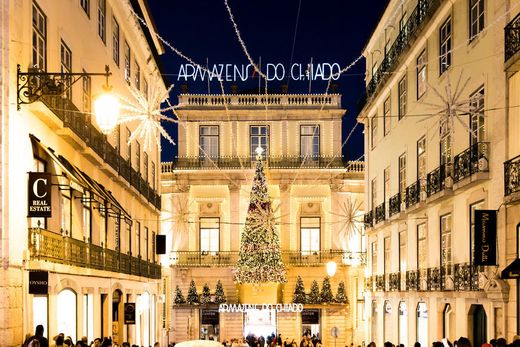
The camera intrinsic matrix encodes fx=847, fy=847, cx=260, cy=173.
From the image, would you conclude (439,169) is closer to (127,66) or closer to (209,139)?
(127,66)

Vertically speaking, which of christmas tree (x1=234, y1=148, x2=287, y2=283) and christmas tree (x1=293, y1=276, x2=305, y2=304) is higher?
christmas tree (x1=234, y1=148, x2=287, y2=283)

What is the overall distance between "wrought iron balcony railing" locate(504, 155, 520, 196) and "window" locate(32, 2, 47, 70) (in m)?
9.89

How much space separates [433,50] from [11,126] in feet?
46.2

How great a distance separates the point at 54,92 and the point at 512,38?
30.9 feet

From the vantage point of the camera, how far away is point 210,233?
4903cm

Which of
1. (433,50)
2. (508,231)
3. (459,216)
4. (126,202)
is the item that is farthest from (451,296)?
(126,202)

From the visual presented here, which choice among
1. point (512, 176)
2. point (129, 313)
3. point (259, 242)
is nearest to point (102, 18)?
point (129, 313)

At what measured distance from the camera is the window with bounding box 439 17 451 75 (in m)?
23.5

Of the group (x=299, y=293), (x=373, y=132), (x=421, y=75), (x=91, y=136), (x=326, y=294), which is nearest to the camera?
(x=91, y=136)

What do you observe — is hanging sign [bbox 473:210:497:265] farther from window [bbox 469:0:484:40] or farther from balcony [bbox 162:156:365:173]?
balcony [bbox 162:156:365:173]

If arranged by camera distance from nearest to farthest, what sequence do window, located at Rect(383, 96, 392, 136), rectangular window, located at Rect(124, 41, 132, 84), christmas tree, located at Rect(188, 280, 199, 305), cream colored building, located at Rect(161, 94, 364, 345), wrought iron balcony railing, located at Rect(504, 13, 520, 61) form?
wrought iron balcony railing, located at Rect(504, 13, 520, 61)
rectangular window, located at Rect(124, 41, 132, 84)
window, located at Rect(383, 96, 392, 136)
christmas tree, located at Rect(188, 280, 199, 305)
cream colored building, located at Rect(161, 94, 364, 345)

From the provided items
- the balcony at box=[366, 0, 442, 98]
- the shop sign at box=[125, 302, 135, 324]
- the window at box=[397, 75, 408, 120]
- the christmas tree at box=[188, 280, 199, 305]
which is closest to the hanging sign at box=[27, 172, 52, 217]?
the shop sign at box=[125, 302, 135, 324]

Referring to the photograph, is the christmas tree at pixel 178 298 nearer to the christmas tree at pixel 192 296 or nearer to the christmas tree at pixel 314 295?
the christmas tree at pixel 192 296

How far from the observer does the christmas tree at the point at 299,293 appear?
46406 mm
